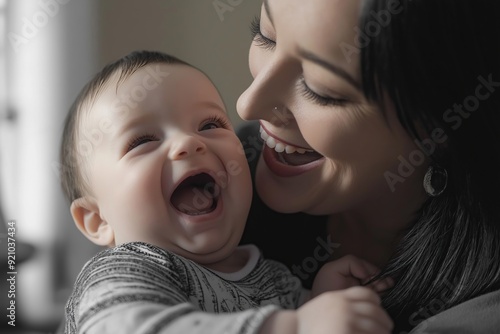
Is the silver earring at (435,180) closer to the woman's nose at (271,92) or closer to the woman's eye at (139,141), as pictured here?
the woman's nose at (271,92)

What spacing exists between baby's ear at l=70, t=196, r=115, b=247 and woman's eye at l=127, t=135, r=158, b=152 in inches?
5.1

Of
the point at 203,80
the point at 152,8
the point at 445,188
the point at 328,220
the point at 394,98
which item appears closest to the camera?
the point at 394,98

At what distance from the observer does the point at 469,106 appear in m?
1.00

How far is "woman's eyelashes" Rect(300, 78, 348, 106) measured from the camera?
991 millimetres

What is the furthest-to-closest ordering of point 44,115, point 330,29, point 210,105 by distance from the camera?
point 44,115
point 210,105
point 330,29

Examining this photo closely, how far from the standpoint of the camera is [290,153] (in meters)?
1.15

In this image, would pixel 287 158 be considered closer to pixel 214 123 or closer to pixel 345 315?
pixel 214 123

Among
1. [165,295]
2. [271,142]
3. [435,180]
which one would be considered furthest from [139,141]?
[435,180]

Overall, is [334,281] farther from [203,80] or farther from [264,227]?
[203,80]

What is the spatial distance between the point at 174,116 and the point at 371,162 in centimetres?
32

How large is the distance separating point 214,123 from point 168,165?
0.14m

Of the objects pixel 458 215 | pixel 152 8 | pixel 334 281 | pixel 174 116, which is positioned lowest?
pixel 334 281

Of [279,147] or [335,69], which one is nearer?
[335,69]

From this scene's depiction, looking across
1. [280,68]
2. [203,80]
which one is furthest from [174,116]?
[280,68]
